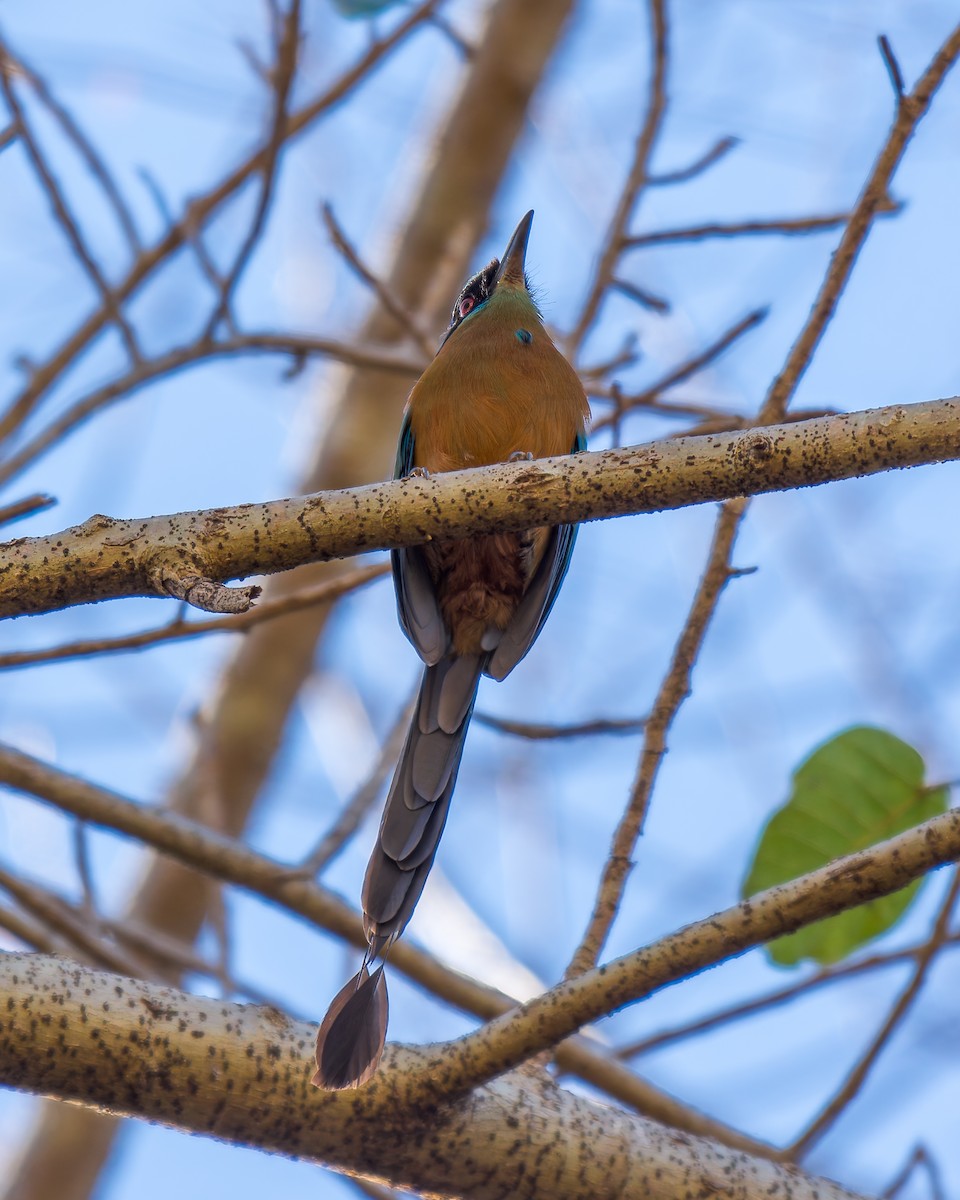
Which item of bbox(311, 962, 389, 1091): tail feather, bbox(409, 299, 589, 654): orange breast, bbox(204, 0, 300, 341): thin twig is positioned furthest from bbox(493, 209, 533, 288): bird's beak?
bbox(311, 962, 389, 1091): tail feather

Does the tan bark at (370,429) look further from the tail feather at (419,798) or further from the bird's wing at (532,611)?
the tail feather at (419,798)

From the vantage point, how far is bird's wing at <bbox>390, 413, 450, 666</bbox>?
3602mm

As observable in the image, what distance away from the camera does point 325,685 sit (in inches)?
320

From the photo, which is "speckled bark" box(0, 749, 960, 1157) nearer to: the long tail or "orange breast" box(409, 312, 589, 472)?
the long tail

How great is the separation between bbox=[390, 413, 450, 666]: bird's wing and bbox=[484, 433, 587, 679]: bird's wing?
14 centimetres

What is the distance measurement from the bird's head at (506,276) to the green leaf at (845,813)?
5.87ft

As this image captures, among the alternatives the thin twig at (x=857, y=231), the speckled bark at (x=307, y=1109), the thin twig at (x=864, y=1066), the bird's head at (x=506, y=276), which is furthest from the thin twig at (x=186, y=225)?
the thin twig at (x=864, y=1066)

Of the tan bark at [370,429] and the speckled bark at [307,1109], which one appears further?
the tan bark at [370,429]

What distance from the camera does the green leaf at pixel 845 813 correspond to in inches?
128

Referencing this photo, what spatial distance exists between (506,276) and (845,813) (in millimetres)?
2007

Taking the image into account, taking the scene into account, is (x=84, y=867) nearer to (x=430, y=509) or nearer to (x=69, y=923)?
(x=69, y=923)

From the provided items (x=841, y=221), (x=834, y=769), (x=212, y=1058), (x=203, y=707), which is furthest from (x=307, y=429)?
(x=212, y=1058)

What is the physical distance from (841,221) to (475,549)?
4.36 feet

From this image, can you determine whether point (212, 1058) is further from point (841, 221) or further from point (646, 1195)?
point (841, 221)
